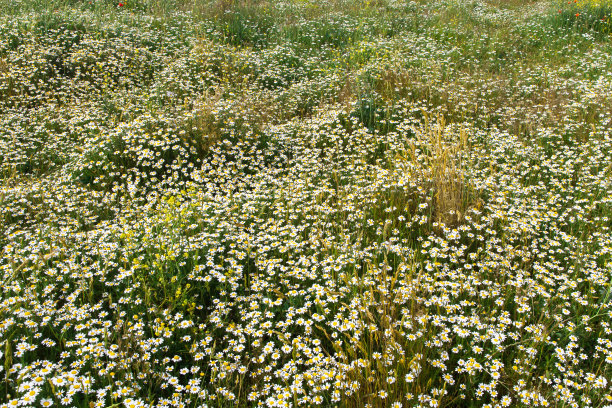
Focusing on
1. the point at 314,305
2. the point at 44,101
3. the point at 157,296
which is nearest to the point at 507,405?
the point at 314,305

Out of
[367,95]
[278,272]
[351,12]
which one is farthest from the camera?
[351,12]

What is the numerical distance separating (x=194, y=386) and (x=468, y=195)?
3.05 meters

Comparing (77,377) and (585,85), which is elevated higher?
(585,85)

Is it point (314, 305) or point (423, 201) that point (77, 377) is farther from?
point (423, 201)

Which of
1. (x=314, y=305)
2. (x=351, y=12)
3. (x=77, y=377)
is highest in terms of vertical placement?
(x=351, y=12)

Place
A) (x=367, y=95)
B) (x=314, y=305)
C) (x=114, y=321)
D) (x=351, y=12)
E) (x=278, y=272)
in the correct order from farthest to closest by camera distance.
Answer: (x=351, y=12) → (x=367, y=95) → (x=278, y=272) → (x=314, y=305) → (x=114, y=321)

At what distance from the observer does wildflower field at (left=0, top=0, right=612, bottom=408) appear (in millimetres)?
Result: 2529

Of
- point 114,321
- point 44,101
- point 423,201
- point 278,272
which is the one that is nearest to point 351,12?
point 44,101

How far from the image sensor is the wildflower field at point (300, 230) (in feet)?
8.30

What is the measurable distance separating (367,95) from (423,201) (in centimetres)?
282

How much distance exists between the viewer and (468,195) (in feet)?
13.3

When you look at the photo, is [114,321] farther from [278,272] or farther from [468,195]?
[468,195]

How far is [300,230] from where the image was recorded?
3746mm

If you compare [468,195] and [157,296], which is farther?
[468,195]
